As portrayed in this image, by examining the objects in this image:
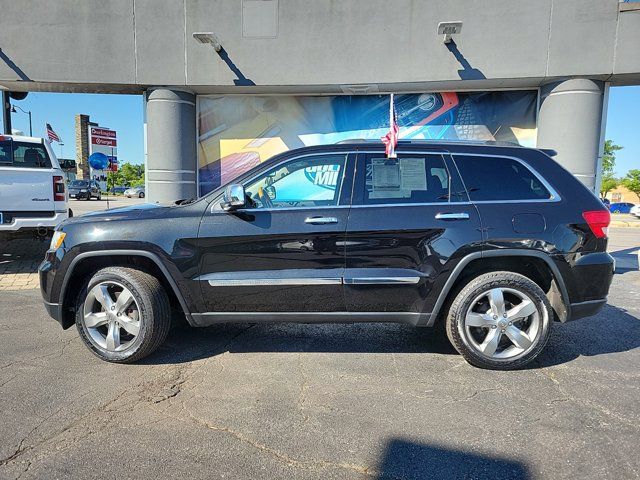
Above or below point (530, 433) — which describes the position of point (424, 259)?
above

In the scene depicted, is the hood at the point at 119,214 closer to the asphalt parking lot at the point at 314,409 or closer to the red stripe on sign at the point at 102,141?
the asphalt parking lot at the point at 314,409

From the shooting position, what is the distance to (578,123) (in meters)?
8.23

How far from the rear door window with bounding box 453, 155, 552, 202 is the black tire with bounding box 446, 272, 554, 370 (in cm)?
68

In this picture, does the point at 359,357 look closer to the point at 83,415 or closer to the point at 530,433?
the point at 530,433

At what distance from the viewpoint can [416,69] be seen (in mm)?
8500

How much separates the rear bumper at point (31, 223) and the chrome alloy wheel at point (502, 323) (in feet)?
21.4

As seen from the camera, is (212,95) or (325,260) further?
(212,95)

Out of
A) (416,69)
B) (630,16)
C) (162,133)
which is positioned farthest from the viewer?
(162,133)

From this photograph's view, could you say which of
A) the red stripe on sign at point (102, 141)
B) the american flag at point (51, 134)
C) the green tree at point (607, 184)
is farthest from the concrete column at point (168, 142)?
the green tree at point (607, 184)

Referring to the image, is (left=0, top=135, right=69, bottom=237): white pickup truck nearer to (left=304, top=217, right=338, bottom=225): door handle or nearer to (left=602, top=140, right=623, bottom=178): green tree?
(left=304, top=217, right=338, bottom=225): door handle

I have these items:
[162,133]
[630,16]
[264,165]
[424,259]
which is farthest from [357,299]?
[630,16]

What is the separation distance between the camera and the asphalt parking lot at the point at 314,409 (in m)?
2.48

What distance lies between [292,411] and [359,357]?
108 centimetres

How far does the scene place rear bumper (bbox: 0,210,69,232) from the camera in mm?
7039
